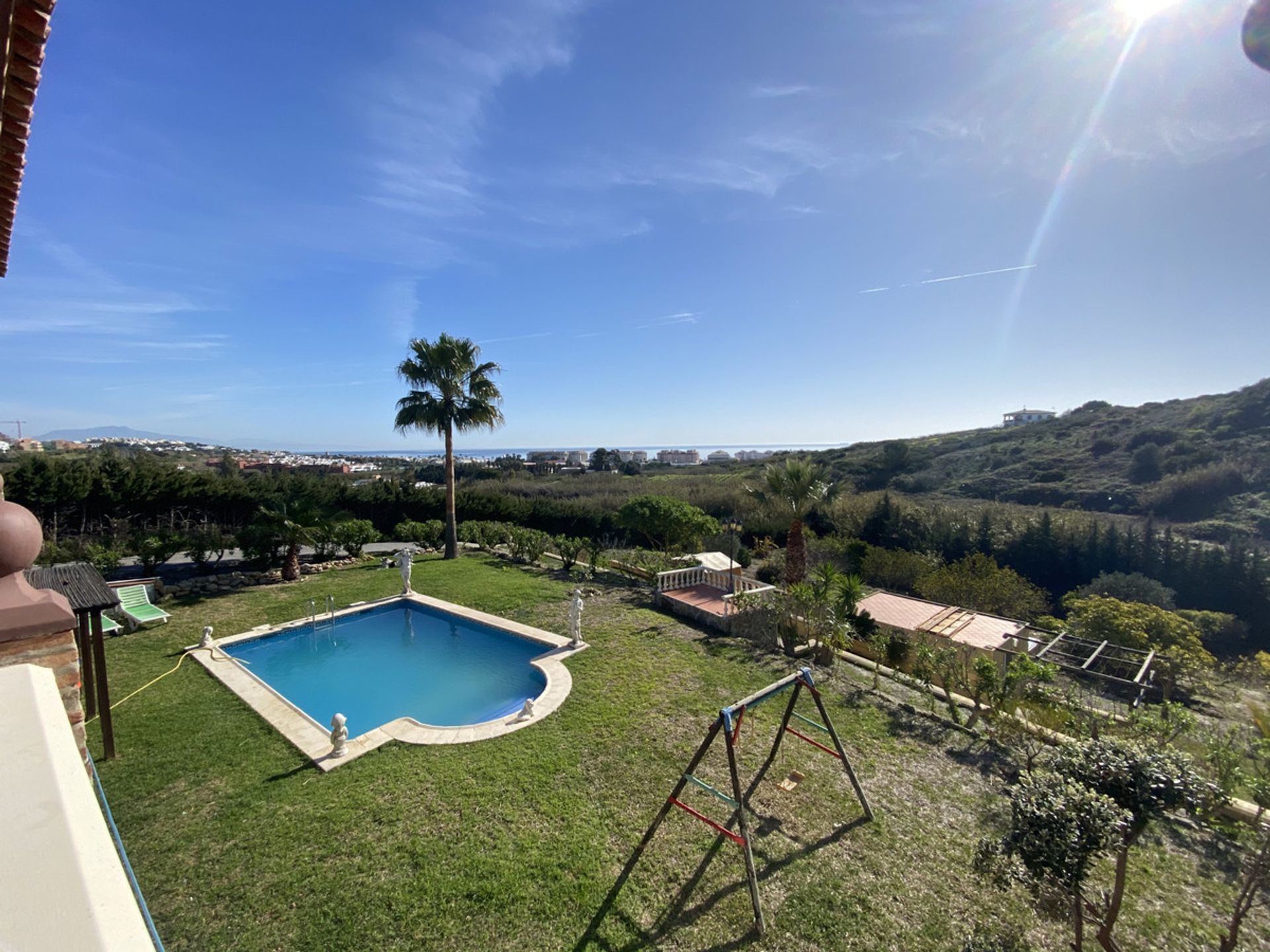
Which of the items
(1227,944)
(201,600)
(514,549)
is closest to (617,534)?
(514,549)

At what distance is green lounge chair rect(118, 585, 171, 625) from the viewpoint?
31.1 ft

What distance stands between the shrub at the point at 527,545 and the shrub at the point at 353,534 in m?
4.46

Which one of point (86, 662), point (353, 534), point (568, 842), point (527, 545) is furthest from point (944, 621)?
point (353, 534)

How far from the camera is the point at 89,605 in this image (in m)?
5.01

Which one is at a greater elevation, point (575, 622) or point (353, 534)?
point (353, 534)

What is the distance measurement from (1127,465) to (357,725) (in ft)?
91.3

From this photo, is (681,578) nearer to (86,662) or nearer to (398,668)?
(398,668)

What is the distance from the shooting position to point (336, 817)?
15.0 feet

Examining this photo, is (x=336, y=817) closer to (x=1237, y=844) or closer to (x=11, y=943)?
(x=11, y=943)

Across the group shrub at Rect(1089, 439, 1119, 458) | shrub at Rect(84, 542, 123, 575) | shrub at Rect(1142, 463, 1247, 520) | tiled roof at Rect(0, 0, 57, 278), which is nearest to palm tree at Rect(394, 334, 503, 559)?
shrub at Rect(84, 542, 123, 575)

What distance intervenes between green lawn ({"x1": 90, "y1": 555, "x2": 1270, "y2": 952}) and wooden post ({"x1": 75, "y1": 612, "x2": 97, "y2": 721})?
428 millimetres

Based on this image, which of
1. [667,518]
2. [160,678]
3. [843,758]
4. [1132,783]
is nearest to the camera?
[1132,783]

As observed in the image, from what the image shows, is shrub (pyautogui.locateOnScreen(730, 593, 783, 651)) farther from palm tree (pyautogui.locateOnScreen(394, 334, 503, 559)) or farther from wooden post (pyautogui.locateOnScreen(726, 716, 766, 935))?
palm tree (pyautogui.locateOnScreen(394, 334, 503, 559))

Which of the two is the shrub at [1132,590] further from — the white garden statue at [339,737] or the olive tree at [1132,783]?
the white garden statue at [339,737]
